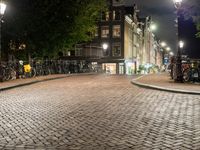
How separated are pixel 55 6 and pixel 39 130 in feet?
106

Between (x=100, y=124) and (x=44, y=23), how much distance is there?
2994cm

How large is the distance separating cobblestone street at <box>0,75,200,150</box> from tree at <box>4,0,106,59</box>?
77.7 ft

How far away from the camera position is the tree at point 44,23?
37281 mm

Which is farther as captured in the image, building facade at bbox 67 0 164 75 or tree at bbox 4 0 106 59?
building facade at bbox 67 0 164 75

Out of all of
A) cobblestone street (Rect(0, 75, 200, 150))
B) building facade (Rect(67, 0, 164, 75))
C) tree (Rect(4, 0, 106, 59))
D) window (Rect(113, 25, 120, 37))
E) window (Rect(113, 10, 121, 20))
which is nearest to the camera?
cobblestone street (Rect(0, 75, 200, 150))

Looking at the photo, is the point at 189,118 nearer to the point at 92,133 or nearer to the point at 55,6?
the point at 92,133

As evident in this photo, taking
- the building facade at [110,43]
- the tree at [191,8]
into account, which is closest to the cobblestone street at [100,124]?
the tree at [191,8]

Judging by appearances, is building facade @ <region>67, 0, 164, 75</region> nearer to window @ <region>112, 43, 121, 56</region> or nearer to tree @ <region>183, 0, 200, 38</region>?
window @ <region>112, 43, 121, 56</region>

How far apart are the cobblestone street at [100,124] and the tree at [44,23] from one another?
77.7 ft

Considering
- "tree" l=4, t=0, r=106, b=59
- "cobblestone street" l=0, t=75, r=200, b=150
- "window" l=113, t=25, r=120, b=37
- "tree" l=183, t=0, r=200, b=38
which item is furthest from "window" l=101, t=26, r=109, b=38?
"cobblestone street" l=0, t=75, r=200, b=150

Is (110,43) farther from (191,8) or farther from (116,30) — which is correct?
(191,8)

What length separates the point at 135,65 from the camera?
90688 mm

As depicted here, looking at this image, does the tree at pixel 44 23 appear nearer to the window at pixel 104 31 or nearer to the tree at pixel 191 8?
the tree at pixel 191 8

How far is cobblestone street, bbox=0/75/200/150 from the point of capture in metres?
7.31
